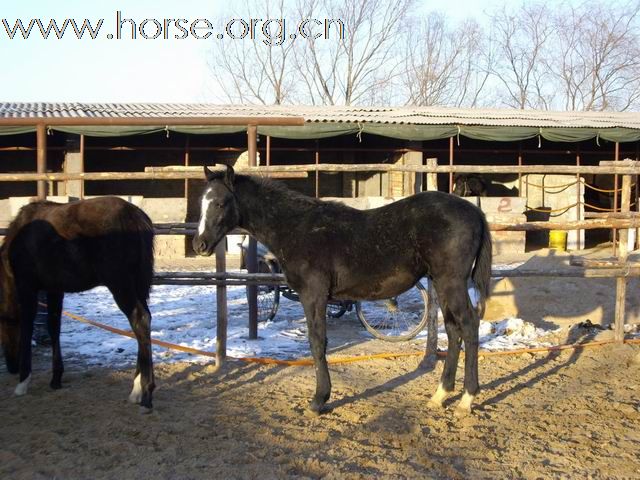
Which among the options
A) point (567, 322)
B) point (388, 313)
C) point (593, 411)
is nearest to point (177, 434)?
point (593, 411)

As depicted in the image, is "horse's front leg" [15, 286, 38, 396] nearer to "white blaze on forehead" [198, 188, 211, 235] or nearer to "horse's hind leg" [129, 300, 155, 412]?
"horse's hind leg" [129, 300, 155, 412]

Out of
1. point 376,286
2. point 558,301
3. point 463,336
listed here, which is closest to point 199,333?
point 376,286

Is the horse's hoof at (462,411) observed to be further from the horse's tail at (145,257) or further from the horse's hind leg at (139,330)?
the horse's tail at (145,257)

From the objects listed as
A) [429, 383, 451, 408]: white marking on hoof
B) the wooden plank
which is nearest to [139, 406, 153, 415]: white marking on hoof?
[429, 383, 451, 408]: white marking on hoof

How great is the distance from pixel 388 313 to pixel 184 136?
11.2 m

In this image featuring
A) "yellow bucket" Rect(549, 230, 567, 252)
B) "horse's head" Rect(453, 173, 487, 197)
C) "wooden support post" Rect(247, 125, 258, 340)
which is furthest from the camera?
"horse's head" Rect(453, 173, 487, 197)

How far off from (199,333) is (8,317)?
7.51 ft

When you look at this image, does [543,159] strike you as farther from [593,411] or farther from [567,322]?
[593,411]

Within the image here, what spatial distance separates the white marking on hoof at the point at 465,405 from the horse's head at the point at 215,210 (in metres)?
2.19

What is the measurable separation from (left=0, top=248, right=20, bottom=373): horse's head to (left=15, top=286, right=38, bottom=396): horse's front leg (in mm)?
197

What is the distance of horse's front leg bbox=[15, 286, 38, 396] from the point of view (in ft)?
16.2

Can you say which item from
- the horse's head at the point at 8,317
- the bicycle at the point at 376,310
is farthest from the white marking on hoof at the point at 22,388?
the bicycle at the point at 376,310

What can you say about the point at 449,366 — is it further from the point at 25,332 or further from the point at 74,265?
the point at 25,332

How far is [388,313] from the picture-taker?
730cm
